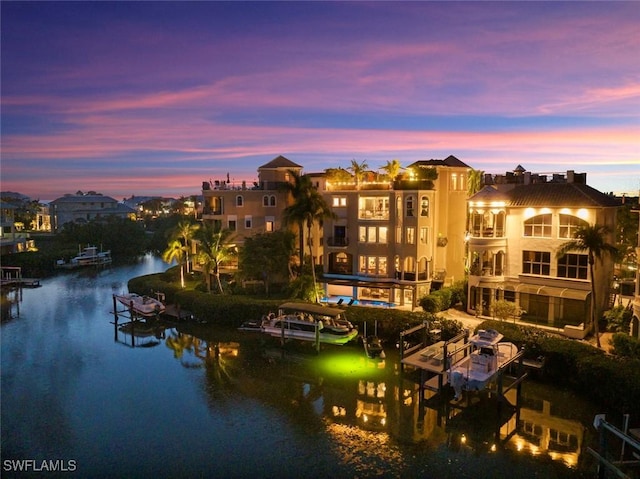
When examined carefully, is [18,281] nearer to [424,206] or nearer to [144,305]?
[144,305]

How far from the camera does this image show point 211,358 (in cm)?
3716

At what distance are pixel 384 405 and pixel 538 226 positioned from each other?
67.8 feet

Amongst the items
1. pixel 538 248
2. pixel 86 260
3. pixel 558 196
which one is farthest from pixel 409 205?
pixel 86 260

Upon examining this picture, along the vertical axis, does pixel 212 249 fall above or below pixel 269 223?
below

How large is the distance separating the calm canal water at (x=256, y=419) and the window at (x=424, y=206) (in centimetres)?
1431

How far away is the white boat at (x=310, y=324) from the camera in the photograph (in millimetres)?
38312

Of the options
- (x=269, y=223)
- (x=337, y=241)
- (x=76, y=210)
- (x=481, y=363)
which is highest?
(x=76, y=210)

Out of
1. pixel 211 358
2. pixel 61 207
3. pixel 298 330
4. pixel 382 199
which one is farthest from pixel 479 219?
pixel 61 207

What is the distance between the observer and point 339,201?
48.7m

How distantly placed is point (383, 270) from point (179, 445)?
27.2 meters

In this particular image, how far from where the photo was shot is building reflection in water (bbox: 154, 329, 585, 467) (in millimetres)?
24453

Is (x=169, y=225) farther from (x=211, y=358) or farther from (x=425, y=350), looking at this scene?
(x=425, y=350)

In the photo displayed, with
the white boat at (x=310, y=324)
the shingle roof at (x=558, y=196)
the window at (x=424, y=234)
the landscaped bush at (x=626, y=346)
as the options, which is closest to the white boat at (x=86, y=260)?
the white boat at (x=310, y=324)

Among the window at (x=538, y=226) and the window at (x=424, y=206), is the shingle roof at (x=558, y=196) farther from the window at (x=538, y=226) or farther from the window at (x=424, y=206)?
the window at (x=424, y=206)
